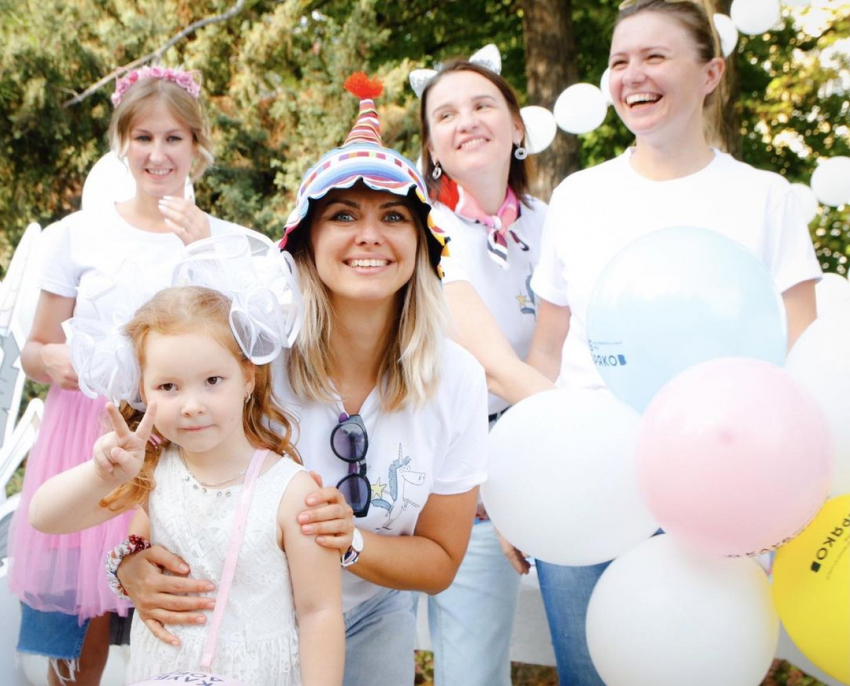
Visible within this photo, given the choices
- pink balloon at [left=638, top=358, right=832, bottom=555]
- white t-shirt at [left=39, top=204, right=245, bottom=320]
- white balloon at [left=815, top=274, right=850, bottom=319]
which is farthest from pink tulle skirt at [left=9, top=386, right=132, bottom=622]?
white balloon at [left=815, top=274, right=850, bottom=319]

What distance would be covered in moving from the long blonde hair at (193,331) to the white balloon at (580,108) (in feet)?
9.01

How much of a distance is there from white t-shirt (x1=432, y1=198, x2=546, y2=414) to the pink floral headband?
97 centimetres

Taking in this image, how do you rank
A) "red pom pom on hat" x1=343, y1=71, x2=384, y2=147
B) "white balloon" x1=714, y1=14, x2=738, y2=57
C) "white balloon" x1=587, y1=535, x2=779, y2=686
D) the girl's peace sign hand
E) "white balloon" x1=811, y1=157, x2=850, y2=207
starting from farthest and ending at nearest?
1. "white balloon" x1=811, y1=157, x2=850, y2=207
2. "white balloon" x1=714, y1=14, x2=738, y2=57
3. "red pom pom on hat" x1=343, y1=71, x2=384, y2=147
4. "white balloon" x1=587, y1=535, x2=779, y2=686
5. the girl's peace sign hand

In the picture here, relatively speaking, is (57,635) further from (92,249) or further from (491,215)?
(491,215)

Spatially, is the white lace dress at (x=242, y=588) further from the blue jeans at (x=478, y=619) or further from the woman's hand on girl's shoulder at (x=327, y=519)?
the blue jeans at (x=478, y=619)

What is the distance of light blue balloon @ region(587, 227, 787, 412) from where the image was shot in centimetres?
186

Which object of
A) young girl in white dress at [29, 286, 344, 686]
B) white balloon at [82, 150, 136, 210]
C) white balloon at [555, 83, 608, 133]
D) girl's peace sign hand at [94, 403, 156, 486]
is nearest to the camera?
girl's peace sign hand at [94, 403, 156, 486]

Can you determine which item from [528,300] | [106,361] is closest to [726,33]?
[528,300]

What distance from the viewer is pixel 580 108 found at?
4215 millimetres

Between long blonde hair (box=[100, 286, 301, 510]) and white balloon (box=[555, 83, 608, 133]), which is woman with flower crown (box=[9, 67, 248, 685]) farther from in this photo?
white balloon (box=[555, 83, 608, 133])

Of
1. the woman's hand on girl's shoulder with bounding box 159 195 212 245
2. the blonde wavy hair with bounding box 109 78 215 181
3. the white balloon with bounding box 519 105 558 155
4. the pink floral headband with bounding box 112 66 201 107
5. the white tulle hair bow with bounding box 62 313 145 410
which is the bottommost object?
the white tulle hair bow with bounding box 62 313 145 410

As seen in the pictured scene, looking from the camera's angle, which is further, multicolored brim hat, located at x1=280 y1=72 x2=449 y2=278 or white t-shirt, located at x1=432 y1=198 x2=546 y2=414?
white t-shirt, located at x1=432 y1=198 x2=546 y2=414

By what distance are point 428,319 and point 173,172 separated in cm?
123

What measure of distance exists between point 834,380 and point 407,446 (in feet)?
3.10
